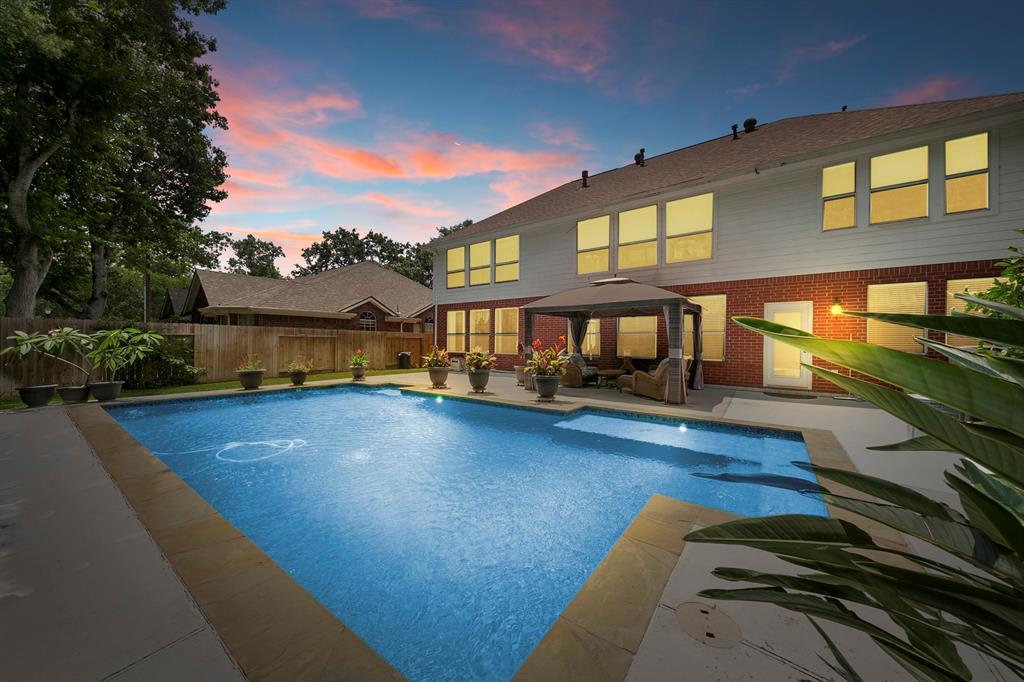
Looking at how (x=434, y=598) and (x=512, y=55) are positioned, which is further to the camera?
(x=512, y=55)

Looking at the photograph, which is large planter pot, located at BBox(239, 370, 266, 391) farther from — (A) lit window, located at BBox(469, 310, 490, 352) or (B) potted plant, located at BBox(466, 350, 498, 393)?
(A) lit window, located at BBox(469, 310, 490, 352)

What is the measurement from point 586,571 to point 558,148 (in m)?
12.7

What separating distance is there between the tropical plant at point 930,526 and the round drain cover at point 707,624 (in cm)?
150

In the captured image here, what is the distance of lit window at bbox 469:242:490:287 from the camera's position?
54.4ft

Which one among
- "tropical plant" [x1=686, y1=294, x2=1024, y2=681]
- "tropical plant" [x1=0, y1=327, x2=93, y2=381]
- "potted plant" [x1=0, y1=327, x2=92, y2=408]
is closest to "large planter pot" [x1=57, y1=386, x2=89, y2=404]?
"potted plant" [x1=0, y1=327, x2=92, y2=408]

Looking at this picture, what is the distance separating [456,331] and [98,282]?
18387 millimetres

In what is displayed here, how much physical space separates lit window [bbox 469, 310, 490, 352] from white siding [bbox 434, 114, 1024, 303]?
4967mm

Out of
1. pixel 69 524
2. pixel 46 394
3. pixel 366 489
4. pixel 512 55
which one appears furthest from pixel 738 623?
pixel 46 394

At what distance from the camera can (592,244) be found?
542 inches

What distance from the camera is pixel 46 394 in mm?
8312

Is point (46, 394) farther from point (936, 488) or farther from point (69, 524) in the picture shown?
point (936, 488)

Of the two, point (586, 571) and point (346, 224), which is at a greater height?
point (346, 224)

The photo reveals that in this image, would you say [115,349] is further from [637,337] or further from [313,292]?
[637,337]

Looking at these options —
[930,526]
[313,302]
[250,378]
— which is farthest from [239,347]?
[930,526]
